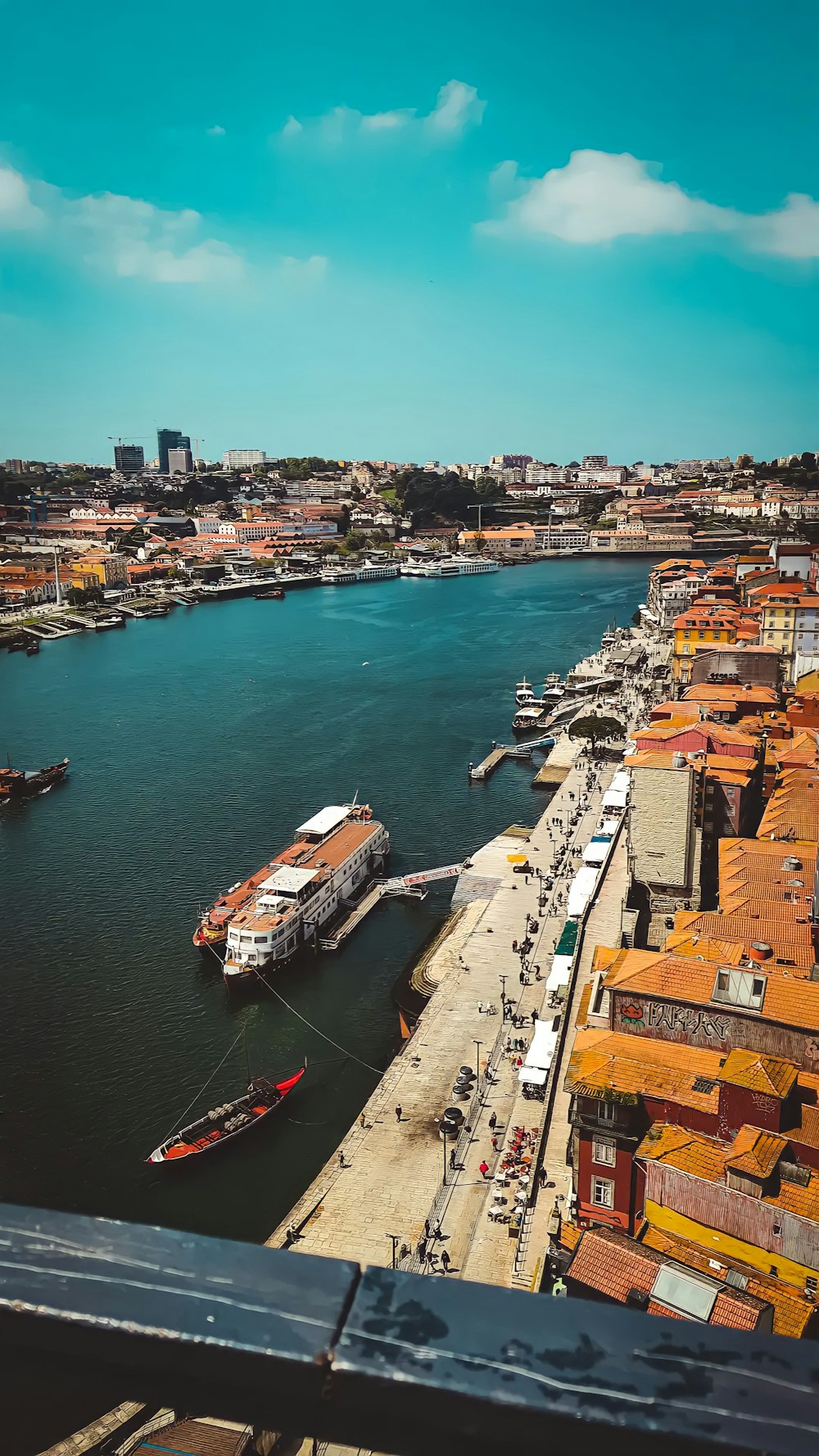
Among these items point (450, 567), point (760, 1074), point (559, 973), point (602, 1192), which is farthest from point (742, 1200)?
point (450, 567)

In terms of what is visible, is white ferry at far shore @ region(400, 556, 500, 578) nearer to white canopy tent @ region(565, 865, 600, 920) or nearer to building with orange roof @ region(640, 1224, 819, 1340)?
white canopy tent @ region(565, 865, 600, 920)

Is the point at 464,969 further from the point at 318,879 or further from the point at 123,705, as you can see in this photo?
the point at 123,705

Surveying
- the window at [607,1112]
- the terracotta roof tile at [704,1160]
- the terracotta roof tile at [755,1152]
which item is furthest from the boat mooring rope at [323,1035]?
the terracotta roof tile at [755,1152]

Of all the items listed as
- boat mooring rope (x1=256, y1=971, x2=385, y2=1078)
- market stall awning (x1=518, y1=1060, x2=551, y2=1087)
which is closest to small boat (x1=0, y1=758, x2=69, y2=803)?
boat mooring rope (x1=256, y1=971, x2=385, y2=1078)

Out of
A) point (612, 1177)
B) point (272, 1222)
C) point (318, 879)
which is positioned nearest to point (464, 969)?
point (318, 879)

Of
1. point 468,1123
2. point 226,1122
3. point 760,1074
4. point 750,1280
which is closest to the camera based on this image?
point 750,1280

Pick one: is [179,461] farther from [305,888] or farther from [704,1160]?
[704,1160]
